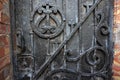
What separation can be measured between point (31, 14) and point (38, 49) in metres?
0.34

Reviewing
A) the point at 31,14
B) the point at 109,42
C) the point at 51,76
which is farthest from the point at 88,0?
the point at 51,76

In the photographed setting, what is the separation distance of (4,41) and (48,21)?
46 centimetres

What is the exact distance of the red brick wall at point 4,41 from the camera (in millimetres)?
1272

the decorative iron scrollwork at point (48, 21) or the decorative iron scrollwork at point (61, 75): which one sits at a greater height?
the decorative iron scrollwork at point (48, 21)

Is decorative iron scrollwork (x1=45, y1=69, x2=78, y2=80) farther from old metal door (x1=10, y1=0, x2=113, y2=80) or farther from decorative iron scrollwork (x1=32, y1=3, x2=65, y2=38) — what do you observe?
decorative iron scrollwork (x1=32, y1=3, x2=65, y2=38)

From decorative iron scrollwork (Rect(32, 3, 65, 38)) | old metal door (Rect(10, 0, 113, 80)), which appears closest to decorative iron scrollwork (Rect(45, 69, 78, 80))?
old metal door (Rect(10, 0, 113, 80))

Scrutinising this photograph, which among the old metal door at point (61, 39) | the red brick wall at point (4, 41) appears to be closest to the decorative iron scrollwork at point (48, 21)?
the old metal door at point (61, 39)

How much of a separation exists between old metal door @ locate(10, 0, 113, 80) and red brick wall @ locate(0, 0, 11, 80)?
124 mm

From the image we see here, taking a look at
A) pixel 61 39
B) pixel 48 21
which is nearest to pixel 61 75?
pixel 61 39

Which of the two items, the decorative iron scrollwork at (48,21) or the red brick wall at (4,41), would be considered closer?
the red brick wall at (4,41)

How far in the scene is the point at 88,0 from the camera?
1.66 metres

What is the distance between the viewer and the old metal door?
159 cm

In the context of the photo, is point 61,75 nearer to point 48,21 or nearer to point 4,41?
point 48,21

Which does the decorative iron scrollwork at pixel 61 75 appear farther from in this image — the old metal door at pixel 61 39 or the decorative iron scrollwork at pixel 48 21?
the decorative iron scrollwork at pixel 48 21
